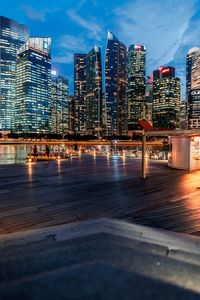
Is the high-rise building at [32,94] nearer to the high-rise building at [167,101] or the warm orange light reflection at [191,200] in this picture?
the high-rise building at [167,101]

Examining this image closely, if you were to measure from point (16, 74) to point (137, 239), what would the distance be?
687ft

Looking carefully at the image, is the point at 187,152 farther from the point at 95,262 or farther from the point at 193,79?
the point at 193,79

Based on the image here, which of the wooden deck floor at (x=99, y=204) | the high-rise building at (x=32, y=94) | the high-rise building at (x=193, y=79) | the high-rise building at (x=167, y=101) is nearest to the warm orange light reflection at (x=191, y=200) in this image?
the wooden deck floor at (x=99, y=204)

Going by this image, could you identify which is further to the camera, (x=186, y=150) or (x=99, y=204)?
(x=186, y=150)

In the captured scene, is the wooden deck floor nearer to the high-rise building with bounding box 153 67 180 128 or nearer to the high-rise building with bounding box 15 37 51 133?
the high-rise building with bounding box 153 67 180 128

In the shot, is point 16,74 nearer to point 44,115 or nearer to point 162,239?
point 44,115

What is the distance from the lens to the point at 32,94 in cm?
18838

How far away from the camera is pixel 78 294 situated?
291cm

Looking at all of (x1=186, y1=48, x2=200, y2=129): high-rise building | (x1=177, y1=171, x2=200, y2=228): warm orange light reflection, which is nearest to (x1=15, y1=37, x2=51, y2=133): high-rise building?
(x1=186, y1=48, x2=200, y2=129): high-rise building

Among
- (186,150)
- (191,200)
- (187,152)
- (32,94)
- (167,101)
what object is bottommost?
(191,200)

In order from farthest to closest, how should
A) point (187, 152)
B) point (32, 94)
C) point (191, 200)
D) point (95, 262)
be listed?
point (32, 94), point (187, 152), point (191, 200), point (95, 262)

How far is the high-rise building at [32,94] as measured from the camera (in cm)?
18550

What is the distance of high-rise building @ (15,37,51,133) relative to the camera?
18550 centimetres

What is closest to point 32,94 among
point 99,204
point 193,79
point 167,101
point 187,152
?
point 167,101
